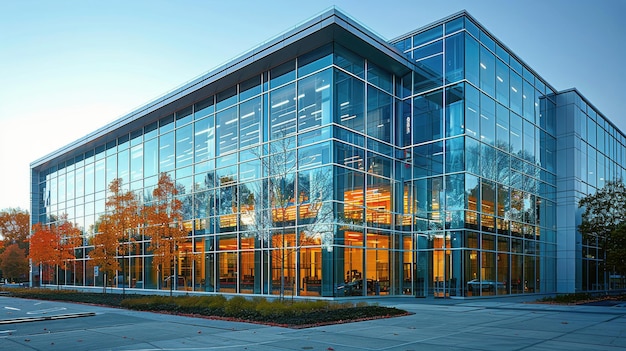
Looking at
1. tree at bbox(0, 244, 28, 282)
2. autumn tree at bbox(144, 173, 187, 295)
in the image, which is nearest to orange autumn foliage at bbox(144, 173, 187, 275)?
autumn tree at bbox(144, 173, 187, 295)

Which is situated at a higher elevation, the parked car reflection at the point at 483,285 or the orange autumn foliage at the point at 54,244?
the orange autumn foliage at the point at 54,244

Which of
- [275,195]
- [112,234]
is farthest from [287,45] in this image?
[112,234]

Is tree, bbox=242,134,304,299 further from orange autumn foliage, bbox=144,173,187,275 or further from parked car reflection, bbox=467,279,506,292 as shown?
parked car reflection, bbox=467,279,506,292

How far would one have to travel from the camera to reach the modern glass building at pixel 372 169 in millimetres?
29719

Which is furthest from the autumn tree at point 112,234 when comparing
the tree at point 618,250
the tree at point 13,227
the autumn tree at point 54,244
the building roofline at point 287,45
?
the tree at point 13,227

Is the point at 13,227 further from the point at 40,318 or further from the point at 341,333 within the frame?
the point at 341,333

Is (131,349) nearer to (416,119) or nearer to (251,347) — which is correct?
(251,347)

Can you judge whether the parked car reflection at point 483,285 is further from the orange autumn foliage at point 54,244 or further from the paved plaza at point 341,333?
the orange autumn foliage at point 54,244

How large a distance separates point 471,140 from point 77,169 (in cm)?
4354

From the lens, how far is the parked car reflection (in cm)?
3082

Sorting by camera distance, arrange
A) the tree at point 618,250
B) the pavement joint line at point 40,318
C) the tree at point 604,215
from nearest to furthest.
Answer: the pavement joint line at point 40,318, the tree at point 618,250, the tree at point 604,215

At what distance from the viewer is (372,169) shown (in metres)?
31.7

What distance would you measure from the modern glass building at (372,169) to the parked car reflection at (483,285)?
67 millimetres

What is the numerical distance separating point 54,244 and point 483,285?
38.4 meters
